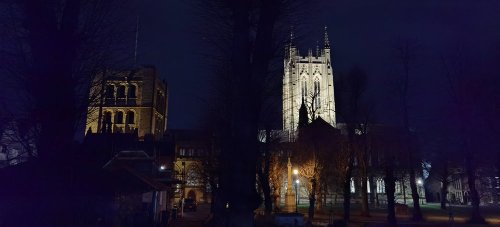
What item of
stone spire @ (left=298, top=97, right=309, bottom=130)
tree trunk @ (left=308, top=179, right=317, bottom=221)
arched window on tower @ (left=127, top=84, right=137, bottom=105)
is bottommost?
tree trunk @ (left=308, top=179, right=317, bottom=221)

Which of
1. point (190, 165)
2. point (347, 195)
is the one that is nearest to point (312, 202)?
point (347, 195)

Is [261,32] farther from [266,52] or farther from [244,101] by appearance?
[244,101]

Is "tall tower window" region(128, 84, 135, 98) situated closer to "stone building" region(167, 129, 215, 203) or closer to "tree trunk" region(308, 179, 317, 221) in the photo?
"stone building" region(167, 129, 215, 203)

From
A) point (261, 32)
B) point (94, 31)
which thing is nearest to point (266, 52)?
point (261, 32)

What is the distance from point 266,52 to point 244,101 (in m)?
1.62

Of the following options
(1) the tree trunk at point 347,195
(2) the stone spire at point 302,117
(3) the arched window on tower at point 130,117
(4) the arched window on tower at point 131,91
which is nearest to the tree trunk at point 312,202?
(1) the tree trunk at point 347,195

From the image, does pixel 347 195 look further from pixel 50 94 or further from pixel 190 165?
pixel 190 165

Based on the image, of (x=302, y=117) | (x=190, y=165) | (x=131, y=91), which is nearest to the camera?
(x=302, y=117)

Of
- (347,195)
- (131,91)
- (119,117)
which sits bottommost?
(347,195)

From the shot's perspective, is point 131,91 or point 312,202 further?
point 131,91

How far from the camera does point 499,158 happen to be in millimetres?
16547

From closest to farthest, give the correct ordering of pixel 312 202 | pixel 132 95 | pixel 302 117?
pixel 312 202 → pixel 302 117 → pixel 132 95

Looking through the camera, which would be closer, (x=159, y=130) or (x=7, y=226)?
(x=7, y=226)

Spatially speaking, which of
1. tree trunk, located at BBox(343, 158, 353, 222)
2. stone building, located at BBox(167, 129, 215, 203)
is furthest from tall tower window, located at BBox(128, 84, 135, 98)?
tree trunk, located at BBox(343, 158, 353, 222)
